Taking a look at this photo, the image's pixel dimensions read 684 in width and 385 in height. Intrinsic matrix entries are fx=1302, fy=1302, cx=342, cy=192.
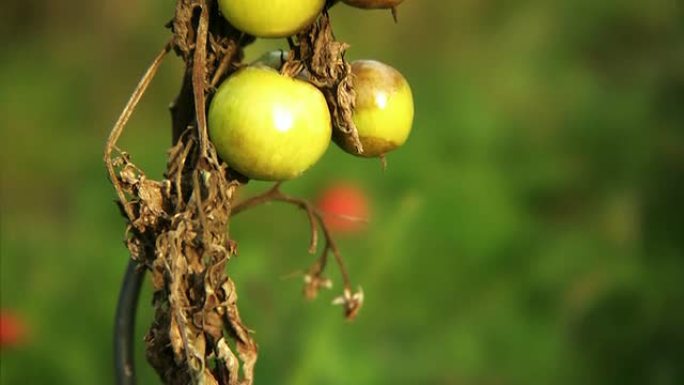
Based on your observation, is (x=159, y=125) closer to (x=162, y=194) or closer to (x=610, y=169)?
(x=610, y=169)

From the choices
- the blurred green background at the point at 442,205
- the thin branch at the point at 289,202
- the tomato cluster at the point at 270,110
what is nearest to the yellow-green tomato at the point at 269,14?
the tomato cluster at the point at 270,110

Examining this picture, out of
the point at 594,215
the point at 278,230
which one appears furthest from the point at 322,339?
the point at 594,215

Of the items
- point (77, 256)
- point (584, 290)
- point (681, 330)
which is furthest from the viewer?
point (77, 256)

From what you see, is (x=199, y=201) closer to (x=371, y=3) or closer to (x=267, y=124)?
(x=267, y=124)

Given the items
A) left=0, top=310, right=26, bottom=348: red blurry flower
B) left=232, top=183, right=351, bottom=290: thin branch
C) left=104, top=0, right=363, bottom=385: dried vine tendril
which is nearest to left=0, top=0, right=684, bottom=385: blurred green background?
left=0, top=310, right=26, bottom=348: red blurry flower

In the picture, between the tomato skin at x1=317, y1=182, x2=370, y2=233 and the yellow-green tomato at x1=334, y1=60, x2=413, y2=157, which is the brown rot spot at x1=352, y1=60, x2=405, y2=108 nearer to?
the yellow-green tomato at x1=334, y1=60, x2=413, y2=157
